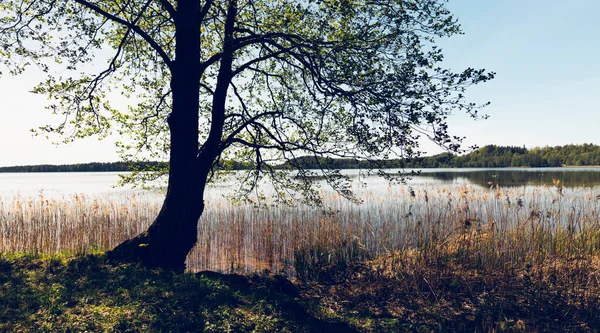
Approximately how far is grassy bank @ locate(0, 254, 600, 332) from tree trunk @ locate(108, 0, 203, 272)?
703mm

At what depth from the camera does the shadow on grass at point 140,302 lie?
14.4 ft

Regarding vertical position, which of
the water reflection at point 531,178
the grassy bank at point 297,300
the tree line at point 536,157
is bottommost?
the grassy bank at point 297,300

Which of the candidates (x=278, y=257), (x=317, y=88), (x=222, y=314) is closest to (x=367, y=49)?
(x=317, y=88)

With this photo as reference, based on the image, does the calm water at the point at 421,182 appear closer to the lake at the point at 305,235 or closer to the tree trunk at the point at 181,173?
the lake at the point at 305,235

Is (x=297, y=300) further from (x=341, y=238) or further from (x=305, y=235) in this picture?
(x=305, y=235)

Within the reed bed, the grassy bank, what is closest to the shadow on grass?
the grassy bank

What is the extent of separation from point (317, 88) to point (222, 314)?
460cm

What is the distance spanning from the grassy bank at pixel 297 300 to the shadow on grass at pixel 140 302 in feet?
0.05

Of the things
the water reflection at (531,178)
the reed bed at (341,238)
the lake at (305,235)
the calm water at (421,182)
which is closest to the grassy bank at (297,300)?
the reed bed at (341,238)

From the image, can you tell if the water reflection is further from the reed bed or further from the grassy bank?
the grassy bank

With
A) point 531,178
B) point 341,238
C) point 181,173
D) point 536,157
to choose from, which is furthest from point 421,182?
point 536,157

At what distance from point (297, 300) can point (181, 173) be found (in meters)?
3.40

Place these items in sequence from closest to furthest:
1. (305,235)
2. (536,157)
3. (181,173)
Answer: (181,173), (305,235), (536,157)

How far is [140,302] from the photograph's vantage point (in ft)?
16.1
